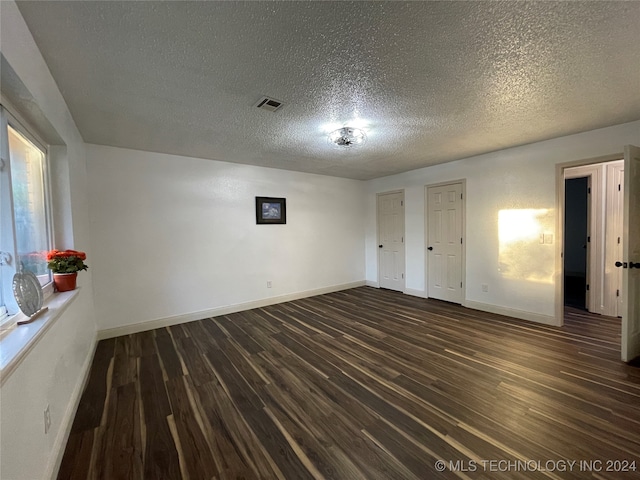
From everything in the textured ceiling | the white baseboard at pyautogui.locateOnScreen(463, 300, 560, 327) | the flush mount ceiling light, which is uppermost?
the textured ceiling

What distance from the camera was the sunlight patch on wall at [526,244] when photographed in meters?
3.43

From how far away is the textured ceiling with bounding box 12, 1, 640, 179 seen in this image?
53.4 inches

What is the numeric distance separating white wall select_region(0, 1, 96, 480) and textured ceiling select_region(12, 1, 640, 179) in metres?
0.15

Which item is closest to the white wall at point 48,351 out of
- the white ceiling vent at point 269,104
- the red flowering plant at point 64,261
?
the red flowering plant at point 64,261

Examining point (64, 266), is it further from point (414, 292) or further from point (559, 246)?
point (559, 246)

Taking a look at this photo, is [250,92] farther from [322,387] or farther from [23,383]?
[322,387]

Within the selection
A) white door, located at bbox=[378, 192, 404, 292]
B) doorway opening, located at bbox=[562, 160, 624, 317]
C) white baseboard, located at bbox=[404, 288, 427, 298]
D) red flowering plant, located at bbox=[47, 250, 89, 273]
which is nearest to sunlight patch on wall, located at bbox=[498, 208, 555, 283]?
doorway opening, located at bbox=[562, 160, 624, 317]

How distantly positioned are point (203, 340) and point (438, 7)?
359 cm

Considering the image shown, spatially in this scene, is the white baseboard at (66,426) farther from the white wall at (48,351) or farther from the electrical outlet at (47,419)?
the electrical outlet at (47,419)

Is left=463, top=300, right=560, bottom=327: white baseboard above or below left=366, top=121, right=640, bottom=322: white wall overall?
below

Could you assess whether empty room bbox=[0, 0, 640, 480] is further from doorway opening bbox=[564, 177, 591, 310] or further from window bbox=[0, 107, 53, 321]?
doorway opening bbox=[564, 177, 591, 310]

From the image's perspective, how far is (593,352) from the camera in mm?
2654

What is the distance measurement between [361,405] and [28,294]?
2.15 m

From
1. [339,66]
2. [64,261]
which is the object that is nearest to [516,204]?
[339,66]
